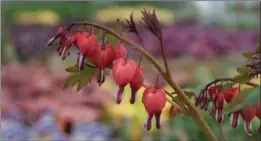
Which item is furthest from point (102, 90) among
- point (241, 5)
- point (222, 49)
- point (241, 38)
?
point (241, 5)

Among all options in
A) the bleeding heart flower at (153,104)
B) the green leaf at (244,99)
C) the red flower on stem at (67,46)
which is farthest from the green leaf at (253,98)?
the red flower on stem at (67,46)

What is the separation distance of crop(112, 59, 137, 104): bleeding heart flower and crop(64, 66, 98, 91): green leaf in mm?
80

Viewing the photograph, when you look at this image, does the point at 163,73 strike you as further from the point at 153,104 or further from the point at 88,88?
the point at 88,88

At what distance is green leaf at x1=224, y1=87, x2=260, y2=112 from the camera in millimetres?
781

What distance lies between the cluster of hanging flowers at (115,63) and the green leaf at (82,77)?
4cm

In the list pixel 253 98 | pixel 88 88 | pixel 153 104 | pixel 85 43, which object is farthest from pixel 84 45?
pixel 88 88

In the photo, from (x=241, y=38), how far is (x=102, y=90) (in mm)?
2895

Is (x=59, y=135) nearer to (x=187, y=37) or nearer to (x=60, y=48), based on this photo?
(x=60, y=48)

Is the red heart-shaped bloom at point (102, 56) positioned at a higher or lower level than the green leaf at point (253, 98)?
higher

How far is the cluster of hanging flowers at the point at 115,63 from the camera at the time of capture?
846mm

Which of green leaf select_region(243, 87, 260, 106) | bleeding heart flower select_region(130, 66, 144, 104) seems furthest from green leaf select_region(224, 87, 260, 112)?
bleeding heart flower select_region(130, 66, 144, 104)

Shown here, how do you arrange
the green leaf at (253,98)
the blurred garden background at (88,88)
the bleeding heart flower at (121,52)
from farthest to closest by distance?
the blurred garden background at (88,88), the bleeding heart flower at (121,52), the green leaf at (253,98)

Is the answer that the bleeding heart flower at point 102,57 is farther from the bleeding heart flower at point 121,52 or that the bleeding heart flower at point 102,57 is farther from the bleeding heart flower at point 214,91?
the bleeding heart flower at point 214,91

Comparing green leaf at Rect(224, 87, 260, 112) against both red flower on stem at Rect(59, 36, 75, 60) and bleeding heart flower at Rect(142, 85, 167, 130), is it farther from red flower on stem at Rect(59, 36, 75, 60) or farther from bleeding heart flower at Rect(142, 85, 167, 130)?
red flower on stem at Rect(59, 36, 75, 60)
